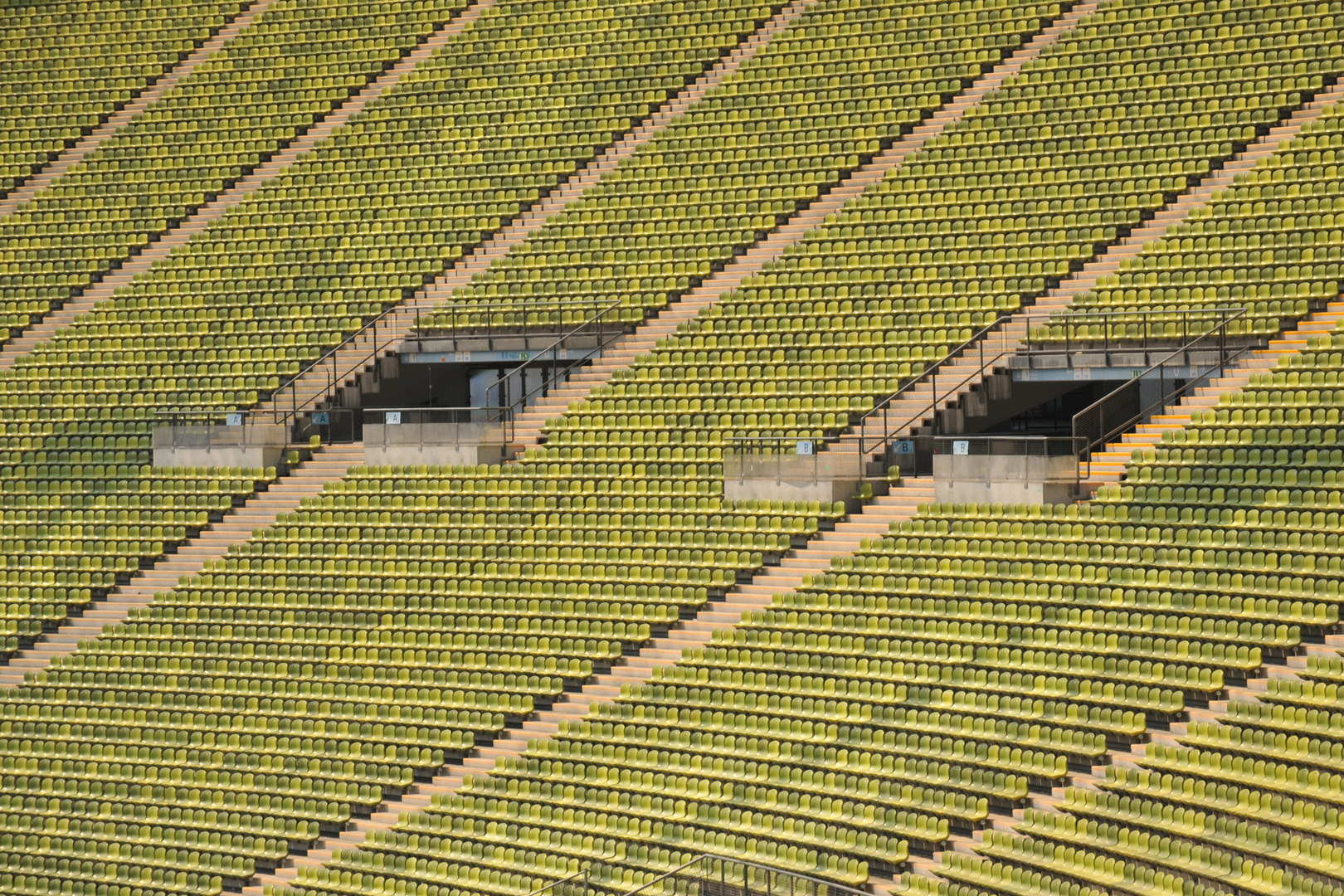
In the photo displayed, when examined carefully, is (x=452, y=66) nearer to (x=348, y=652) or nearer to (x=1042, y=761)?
(x=348, y=652)

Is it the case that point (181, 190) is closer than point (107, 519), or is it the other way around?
point (107, 519)

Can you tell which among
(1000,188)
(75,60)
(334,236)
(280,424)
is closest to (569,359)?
(280,424)

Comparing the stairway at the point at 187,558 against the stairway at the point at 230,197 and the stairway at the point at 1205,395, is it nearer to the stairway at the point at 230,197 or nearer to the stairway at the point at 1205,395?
the stairway at the point at 230,197

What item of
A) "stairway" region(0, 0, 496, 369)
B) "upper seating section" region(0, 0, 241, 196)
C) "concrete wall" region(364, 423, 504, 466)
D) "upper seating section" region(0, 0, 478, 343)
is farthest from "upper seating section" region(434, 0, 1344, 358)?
"upper seating section" region(0, 0, 241, 196)

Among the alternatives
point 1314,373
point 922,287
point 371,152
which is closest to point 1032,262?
point 922,287

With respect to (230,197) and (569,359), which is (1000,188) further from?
(230,197)

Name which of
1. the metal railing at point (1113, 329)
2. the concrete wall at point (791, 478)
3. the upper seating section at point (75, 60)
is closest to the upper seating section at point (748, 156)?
the concrete wall at point (791, 478)

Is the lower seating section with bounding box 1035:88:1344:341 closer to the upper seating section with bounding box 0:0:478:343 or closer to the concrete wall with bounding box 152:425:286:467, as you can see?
the concrete wall with bounding box 152:425:286:467
